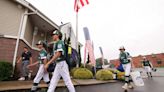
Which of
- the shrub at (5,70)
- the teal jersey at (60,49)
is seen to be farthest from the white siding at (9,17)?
the teal jersey at (60,49)

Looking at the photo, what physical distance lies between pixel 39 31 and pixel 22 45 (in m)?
5.68

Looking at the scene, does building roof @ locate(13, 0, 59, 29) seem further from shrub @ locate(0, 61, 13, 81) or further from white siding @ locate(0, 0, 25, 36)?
shrub @ locate(0, 61, 13, 81)

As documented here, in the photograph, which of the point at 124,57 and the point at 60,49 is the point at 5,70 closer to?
the point at 60,49

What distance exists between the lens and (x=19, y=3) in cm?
1018

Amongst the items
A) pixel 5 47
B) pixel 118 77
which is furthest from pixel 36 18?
pixel 118 77

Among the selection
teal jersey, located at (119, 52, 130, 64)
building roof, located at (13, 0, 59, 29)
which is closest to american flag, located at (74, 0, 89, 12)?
building roof, located at (13, 0, 59, 29)

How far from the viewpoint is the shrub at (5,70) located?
7.92 m

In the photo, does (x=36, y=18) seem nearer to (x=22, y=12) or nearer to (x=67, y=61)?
(x=22, y=12)

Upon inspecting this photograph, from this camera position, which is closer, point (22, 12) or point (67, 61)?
point (67, 61)

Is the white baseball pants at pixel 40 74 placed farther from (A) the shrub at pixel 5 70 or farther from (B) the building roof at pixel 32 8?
(B) the building roof at pixel 32 8

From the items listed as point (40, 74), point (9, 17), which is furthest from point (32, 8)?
point (40, 74)

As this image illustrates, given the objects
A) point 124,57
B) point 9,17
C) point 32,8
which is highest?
point 32,8

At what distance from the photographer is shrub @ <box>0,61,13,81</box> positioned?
7920 mm

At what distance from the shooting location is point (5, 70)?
26.6 feet
